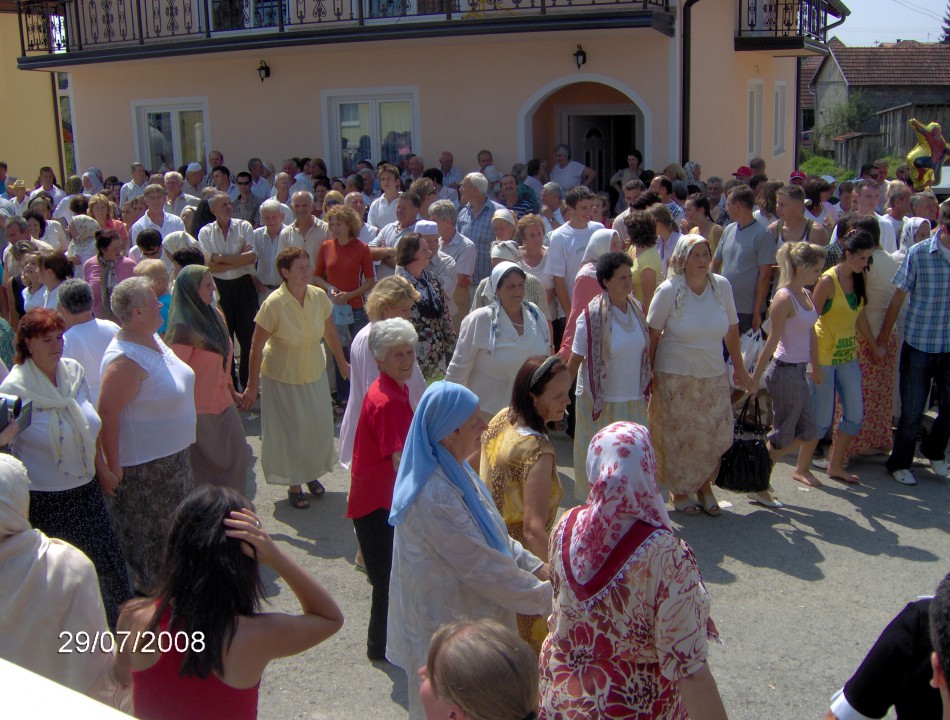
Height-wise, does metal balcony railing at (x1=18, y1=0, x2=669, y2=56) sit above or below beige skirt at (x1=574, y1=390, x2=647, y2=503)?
above

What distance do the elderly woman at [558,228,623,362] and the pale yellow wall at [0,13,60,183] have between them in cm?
2206

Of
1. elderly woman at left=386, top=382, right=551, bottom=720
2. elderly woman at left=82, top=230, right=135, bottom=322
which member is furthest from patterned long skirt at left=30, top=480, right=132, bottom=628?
elderly woman at left=82, top=230, right=135, bottom=322

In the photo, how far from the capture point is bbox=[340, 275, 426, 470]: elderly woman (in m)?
5.48

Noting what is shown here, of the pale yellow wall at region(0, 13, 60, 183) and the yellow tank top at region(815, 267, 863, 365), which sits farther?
the pale yellow wall at region(0, 13, 60, 183)

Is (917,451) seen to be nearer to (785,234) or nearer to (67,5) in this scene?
(785,234)

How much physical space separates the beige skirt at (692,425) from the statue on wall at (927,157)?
1165 centimetres

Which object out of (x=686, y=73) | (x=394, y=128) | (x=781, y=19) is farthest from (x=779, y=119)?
(x=394, y=128)

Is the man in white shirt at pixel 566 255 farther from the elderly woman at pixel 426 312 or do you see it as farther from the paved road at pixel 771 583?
the elderly woman at pixel 426 312

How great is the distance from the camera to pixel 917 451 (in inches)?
300

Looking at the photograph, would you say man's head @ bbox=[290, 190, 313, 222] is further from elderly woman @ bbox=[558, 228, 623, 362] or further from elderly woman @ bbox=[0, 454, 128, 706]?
elderly woman @ bbox=[0, 454, 128, 706]

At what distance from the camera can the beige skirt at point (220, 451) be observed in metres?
5.89

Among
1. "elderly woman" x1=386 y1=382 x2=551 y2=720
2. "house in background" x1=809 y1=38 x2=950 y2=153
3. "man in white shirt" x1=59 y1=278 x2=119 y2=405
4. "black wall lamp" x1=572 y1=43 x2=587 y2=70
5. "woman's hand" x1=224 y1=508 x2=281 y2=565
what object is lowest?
"elderly woman" x1=386 y1=382 x2=551 y2=720

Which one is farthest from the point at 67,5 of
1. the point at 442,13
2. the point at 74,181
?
the point at 442,13

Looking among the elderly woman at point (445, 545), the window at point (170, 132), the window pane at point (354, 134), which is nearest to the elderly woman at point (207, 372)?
the elderly woman at point (445, 545)
